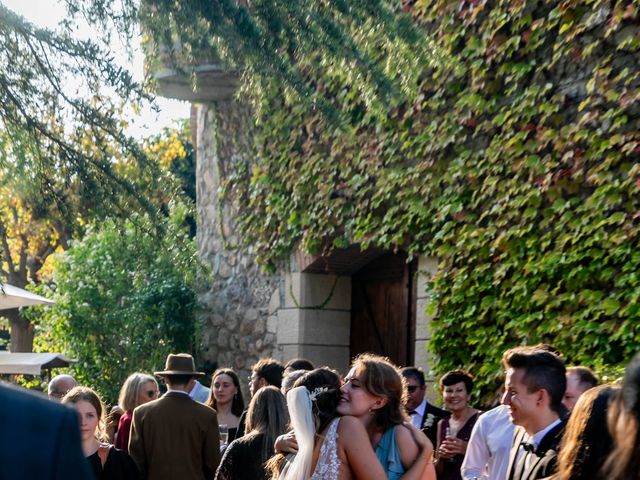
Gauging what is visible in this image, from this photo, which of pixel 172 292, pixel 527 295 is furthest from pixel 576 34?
pixel 172 292

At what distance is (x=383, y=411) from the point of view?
15.3ft

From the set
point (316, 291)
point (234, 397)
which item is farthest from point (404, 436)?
point (316, 291)

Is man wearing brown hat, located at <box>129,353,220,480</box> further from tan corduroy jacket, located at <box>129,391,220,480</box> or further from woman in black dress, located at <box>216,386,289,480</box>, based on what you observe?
woman in black dress, located at <box>216,386,289,480</box>

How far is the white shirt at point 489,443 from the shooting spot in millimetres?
5359

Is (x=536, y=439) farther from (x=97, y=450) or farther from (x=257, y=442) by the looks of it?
(x=97, y=450)

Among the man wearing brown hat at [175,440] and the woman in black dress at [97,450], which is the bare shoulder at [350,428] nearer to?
the woman in black dress at [97,450]

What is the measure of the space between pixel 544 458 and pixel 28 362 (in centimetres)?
893

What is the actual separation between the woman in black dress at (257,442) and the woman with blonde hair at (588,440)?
89.7 inches

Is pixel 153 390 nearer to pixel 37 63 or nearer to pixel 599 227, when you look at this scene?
pixel 37 63

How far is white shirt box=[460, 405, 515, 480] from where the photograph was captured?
536 cm

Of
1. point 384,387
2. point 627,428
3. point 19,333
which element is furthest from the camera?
point 19,333

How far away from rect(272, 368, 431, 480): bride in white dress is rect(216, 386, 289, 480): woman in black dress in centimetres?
72

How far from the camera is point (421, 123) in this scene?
32.0 feet

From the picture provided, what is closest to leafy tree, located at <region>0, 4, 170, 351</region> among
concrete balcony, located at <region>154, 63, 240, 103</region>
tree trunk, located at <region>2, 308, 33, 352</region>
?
concrete balcony, located at <region>154, 63, 240, 103</region>
